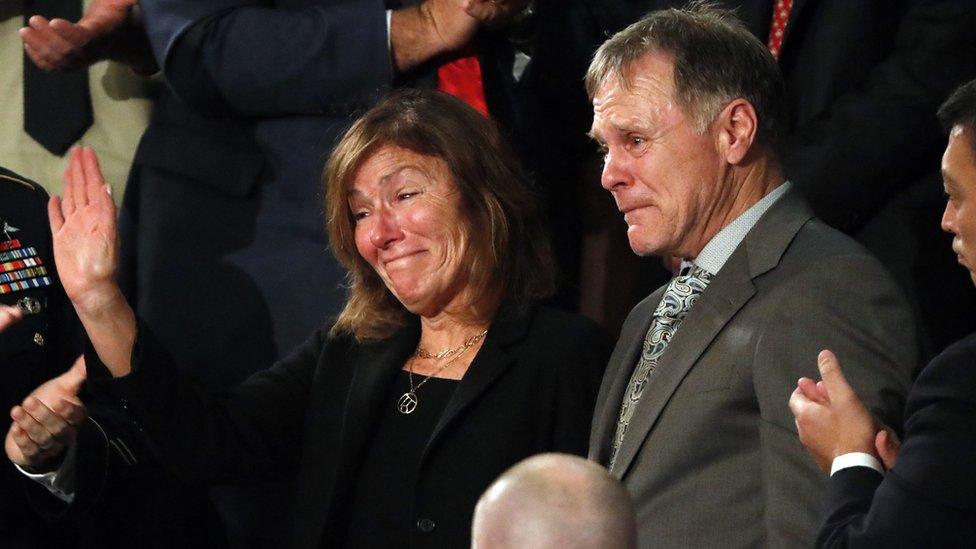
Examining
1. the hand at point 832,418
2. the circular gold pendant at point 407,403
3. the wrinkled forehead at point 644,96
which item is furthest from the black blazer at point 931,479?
the circular gold pendant at point 407,403

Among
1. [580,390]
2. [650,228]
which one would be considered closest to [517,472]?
[650,228]

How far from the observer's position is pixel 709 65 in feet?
8.14

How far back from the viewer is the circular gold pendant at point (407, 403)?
2.91 meters

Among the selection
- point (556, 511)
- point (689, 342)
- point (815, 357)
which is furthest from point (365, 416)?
point (556, 511)

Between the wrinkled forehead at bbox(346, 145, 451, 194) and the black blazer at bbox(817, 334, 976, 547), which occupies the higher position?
the black blazer at bbox(817, 334, 976, 547)

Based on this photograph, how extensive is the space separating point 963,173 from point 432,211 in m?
1.17

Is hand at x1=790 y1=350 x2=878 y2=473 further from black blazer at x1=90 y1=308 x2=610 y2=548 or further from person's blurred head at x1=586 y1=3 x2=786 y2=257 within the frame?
black blazer at x1=90 y1=308 x2=610 y2=548

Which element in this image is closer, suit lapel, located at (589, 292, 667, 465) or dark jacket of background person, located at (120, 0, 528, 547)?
suit lapel, located at (589, 292, 667, 465)

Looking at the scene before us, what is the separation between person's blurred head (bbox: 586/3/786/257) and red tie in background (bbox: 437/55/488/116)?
0.82 metres

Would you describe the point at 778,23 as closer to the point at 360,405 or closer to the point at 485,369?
the point at 485,369

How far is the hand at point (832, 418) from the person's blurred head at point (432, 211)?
40.2 inches

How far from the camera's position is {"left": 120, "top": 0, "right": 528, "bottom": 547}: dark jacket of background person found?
10.7 ft

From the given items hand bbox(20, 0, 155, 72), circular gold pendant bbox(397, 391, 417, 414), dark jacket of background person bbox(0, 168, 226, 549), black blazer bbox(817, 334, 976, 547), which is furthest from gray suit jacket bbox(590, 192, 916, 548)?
hand bbox(20, 0, 155, 72)

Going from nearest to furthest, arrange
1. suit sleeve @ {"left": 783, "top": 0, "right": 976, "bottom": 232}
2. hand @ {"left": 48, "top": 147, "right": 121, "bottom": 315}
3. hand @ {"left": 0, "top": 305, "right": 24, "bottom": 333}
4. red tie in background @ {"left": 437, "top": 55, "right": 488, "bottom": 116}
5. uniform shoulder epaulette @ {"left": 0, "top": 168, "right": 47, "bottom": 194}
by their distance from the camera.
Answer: hand @ {"left": 0, "top": 305, "right": 24, "bottom": 333} < hand @ {"left": 48, "top": 147, "right": 121, "bottom": 315} < suit sleeve @ {"left": 783, "top": 0, "right": 976, "bottom": 232} < uniform shoulder epaulette @ {"left": 0, "top": 168, "right": 47, "bottom": 194} < red tie in background @ {"left": 437, "top": 55, "right": 488, "bottom": 116}
